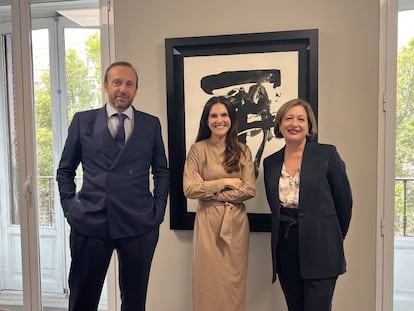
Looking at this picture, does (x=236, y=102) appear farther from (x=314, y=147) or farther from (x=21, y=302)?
(x=21, y=302)

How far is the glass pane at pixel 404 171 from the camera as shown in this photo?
2.33 m

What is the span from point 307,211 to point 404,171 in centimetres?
81

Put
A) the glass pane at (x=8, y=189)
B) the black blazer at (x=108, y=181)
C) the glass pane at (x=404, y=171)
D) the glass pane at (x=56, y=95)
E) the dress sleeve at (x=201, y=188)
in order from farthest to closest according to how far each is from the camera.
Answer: the glass pane at (x=8, y=189) < the glass pane at (x=56, y=95) < the glass pane at (x=404, y=171) < the dress sleeve at (x=201, y=188) < the black blazer at (x=108, y=181)

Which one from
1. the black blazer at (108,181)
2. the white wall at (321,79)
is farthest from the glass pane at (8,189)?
the black blazer at (108,181)

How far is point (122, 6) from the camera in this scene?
2.61 metres

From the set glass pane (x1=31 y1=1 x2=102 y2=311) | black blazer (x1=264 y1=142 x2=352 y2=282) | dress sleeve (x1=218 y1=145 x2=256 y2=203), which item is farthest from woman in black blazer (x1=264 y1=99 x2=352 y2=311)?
glass pane (x1=31 y1=1 x2=102 y2=311)

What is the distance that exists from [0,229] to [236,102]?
70.4 inches

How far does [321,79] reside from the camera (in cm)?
238

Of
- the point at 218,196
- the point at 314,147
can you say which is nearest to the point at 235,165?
the point at 218,196

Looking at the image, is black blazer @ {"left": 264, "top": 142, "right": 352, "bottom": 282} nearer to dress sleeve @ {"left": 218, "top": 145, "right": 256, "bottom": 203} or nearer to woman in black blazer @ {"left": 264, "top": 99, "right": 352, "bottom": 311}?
woman in black blazer @ {"left": 264, "top": 99, "right": 352, "bottom": 311}

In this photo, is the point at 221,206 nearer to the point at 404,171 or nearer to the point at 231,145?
the point at 231,145

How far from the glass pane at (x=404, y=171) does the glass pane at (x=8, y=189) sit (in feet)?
7.63

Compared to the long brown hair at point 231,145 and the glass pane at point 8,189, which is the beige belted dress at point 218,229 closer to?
the long brown hair at point 231,145

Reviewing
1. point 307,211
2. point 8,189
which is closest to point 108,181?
point 307,211
